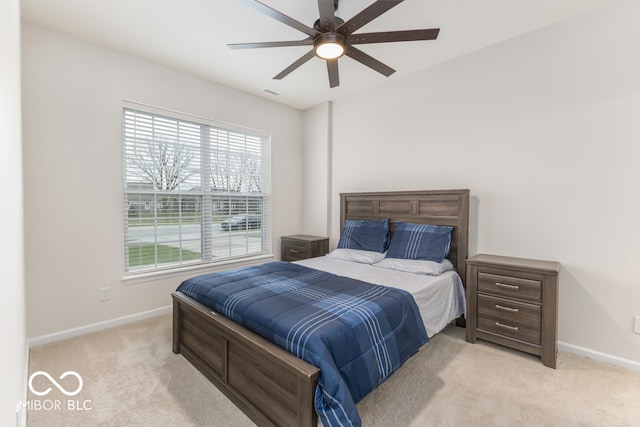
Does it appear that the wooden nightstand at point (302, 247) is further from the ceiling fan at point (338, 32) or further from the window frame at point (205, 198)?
the ceiling fan at point (338, 32)

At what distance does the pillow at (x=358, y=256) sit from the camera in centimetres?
326

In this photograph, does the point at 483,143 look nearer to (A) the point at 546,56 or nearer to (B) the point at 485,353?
(A) the point at 546,56

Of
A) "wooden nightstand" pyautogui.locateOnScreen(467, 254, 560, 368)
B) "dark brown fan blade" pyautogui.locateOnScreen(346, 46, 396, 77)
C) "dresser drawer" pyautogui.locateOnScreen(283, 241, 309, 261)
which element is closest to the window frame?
"dresser drawer" pyautogui.locateOnScreen(283, 241, 309, 261)

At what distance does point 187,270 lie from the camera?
11.7 ft

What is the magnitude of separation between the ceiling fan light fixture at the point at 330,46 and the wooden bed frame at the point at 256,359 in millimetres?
1838

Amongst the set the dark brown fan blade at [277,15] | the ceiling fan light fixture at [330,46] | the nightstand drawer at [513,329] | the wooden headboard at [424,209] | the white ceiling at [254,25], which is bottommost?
the nightstand drawer at [513,329]

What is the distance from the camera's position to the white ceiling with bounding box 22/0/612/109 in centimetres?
234

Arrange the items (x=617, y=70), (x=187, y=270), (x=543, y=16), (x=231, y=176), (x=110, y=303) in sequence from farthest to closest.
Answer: (x=231, y=176)
(x=187, y=270)
(x=110, y=303)
(x=543, y=16)
(x=617, y=70)

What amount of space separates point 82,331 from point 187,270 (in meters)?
1.11

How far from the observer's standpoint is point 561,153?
2588 mm

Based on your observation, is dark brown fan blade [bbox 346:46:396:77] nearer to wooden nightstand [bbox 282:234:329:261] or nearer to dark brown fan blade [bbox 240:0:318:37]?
dark brown fan blade [bbox 240:0:318:37]

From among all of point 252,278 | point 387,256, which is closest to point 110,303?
point 252,278

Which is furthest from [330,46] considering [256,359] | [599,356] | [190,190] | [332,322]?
[599,356]

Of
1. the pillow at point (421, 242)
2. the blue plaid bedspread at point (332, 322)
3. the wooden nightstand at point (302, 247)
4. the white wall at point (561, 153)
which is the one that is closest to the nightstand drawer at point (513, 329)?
the white wall at point (561, 153)
